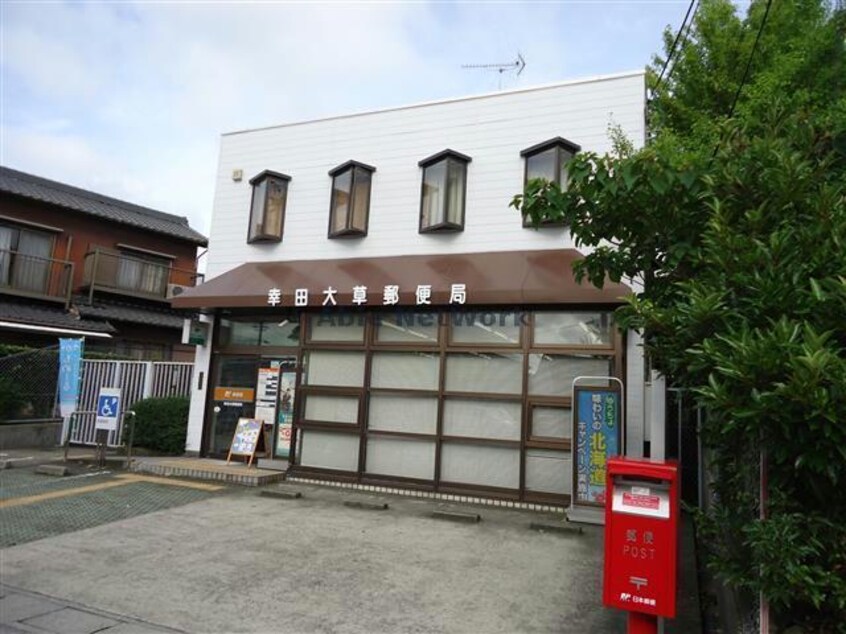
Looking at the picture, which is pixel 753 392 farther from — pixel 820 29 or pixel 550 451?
pixel 820 29

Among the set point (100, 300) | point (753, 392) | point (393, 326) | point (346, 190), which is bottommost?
point (753, 392)

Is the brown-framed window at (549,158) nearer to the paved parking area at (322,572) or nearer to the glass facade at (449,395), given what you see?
the glass facade at (449,395)

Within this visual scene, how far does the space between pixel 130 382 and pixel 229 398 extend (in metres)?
3.34

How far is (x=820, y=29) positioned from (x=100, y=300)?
20.0m

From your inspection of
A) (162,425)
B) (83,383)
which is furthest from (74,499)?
(83,383)

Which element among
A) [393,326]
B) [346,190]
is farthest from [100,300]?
[393,326]

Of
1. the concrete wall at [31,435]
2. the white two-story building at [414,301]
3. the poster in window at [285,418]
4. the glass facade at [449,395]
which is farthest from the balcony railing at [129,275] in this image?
the glass facade at [449,395]

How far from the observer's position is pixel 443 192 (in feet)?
33.9

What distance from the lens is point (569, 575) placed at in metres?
5.66

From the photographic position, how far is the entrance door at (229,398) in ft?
36.9

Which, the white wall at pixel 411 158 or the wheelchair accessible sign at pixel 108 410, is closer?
the white wall at pixel 411 158

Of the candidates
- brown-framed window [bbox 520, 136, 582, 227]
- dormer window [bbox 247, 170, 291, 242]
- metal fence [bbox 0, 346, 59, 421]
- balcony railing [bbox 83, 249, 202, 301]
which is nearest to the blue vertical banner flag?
brown-framed window [bbox 520, 136, 582, 227]

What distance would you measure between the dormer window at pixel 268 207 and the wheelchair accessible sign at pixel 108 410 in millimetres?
3859

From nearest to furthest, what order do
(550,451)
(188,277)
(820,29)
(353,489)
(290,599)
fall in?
(290,599), (550,451), (353,489), (820,29), (188,277)
